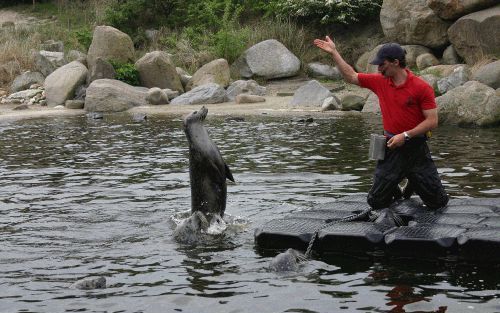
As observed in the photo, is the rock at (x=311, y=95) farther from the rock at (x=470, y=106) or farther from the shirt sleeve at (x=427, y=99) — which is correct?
the shirt sleeve at (x=427, y=99)

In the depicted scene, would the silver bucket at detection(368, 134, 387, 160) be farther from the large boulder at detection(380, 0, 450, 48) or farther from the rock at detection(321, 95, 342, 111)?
the large boulder at detection(380, 0, 450, 48)

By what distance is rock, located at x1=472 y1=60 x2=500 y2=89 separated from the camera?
68.0ft

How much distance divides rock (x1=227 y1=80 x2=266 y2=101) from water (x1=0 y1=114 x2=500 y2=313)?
7131 mm

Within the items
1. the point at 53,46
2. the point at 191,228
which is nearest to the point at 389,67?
the point at 191,228

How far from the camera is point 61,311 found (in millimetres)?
6680

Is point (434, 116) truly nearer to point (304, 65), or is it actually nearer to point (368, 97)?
point (368, 97)

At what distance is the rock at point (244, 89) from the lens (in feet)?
86.9

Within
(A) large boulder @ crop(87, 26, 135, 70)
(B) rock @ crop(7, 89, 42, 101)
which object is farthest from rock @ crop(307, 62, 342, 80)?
(B) rock @ crop(7, 89, 42, 101)

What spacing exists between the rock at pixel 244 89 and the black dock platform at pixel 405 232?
57.3ft

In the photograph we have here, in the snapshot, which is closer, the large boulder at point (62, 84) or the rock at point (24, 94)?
the large boulder at point (62, 84)

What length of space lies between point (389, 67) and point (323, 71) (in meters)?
20.3

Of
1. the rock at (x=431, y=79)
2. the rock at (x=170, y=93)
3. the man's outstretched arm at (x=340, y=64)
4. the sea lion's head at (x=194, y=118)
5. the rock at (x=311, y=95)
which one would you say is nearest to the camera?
the man's outstretched arm at (x=340, y=64)

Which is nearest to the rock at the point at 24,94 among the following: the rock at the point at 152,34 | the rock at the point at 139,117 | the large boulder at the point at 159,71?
the large boulder at the point at 159,71

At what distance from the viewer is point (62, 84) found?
1073 inches
